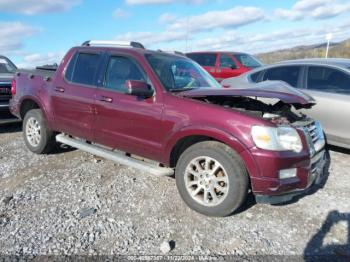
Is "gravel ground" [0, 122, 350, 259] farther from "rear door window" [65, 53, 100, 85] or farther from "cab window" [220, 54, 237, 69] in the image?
"cab window" [220, 54, 237, 69]

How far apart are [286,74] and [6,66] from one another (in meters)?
7.78

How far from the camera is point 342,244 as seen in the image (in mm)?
3434

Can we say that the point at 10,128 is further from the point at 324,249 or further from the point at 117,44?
the point at 324,249

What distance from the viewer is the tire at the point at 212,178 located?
3.76 metres

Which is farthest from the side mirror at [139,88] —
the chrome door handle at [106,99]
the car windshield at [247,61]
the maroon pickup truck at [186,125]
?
the car windshield at [247,61]

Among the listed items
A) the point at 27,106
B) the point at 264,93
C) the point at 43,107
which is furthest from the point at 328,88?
the point at 27,106

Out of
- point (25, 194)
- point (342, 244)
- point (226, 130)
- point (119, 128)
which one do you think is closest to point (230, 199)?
point (226, 130)

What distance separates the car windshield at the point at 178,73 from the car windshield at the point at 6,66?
6664 millimetres

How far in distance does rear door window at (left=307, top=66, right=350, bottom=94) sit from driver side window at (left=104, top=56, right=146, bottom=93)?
3332 mm

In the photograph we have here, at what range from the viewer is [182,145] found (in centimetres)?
427

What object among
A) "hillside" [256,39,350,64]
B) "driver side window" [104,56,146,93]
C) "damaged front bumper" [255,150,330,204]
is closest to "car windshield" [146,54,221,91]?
"driver side window" [104,56,146,93]

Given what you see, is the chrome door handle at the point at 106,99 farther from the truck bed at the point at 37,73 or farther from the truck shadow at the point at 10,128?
the truck shadow at the point at 10,128

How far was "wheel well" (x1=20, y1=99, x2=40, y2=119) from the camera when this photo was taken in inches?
246

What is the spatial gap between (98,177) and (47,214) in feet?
3.95
